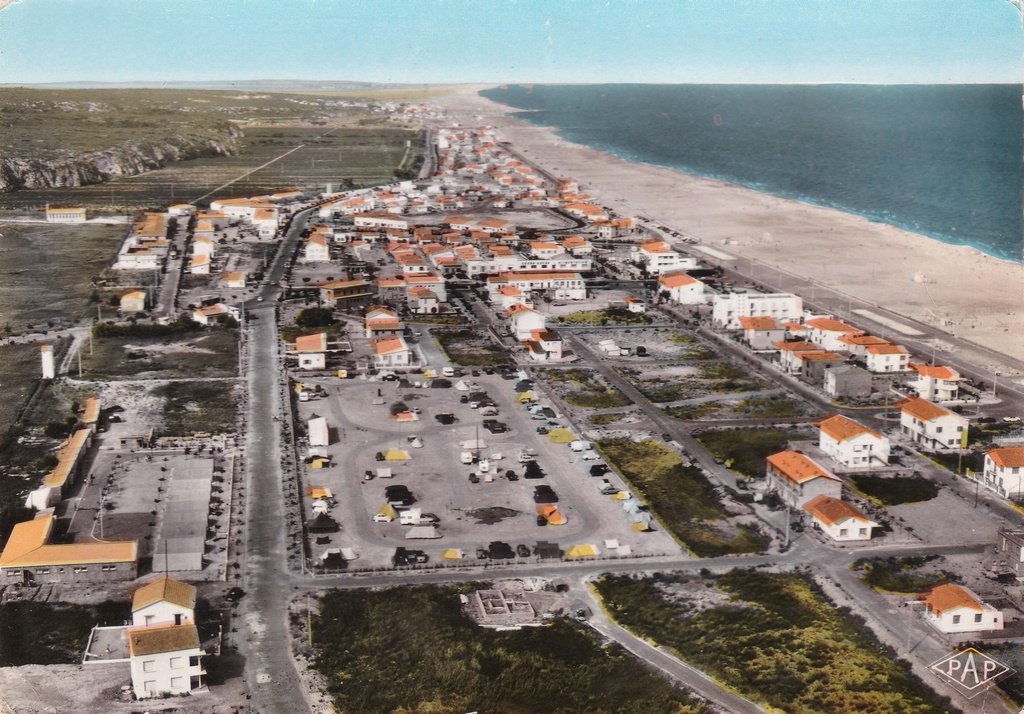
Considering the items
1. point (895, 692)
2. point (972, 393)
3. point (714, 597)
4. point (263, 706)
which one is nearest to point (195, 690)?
point (263, 706)

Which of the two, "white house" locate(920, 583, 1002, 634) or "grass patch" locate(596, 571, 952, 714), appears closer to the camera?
"grass patch" locate(596, 571, 952, 714)

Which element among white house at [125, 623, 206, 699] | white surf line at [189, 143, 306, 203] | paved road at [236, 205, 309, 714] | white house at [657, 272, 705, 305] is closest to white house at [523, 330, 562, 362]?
paved road at [236, 205, 309, 714]

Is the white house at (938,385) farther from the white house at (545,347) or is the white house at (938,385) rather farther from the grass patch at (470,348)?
the grass patch at (470,348)

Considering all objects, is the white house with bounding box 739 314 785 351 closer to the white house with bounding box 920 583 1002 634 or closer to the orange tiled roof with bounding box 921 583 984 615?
the orange tiled roof with bounding box 921 583 984 615

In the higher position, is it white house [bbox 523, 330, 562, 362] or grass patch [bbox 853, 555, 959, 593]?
white house [bbox 523, 330, 562, 362]

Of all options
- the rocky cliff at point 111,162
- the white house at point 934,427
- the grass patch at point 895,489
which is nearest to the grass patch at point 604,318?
the white house at point 934,427

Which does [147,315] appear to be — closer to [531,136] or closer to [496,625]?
[496,625]
